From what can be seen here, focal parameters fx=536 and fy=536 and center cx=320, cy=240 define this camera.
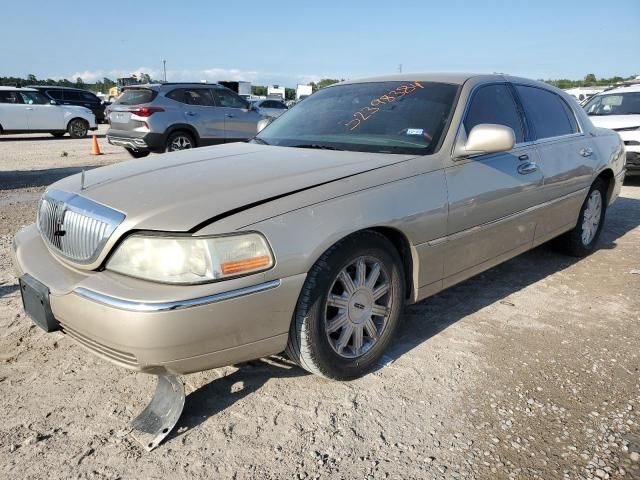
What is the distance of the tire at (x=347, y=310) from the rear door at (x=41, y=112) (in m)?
18.1

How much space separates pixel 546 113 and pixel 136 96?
350 inches

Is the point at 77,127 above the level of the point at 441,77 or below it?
below

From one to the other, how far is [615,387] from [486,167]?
1.43 m

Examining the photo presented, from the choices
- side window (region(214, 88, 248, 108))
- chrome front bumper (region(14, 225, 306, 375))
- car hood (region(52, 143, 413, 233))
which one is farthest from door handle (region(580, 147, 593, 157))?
side window (region(214, 88, 248, 108))

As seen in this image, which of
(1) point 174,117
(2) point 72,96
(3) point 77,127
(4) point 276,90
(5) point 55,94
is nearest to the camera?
(1) point 174,117

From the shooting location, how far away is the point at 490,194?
3.35 meters

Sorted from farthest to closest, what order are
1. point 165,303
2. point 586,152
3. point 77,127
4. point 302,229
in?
1. point 77,127
2. point 586,152
3. point 302,229
4. point 165,303

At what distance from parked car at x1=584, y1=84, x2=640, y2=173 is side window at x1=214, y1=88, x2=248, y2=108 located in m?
7.04

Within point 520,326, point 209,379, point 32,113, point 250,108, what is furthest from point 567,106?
point 32,113

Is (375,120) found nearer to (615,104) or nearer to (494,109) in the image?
(494,109)

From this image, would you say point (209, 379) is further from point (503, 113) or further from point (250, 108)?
point (250, 108)

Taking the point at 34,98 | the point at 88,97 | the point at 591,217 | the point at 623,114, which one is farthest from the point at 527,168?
the point at 88,97

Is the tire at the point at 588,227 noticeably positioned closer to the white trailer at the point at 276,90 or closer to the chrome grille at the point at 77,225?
the chrome grille at the point at 77,225

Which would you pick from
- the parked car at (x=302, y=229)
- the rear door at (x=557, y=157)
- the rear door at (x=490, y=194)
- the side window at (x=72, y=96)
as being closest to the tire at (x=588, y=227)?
the rear door at (x=557, y=157)
